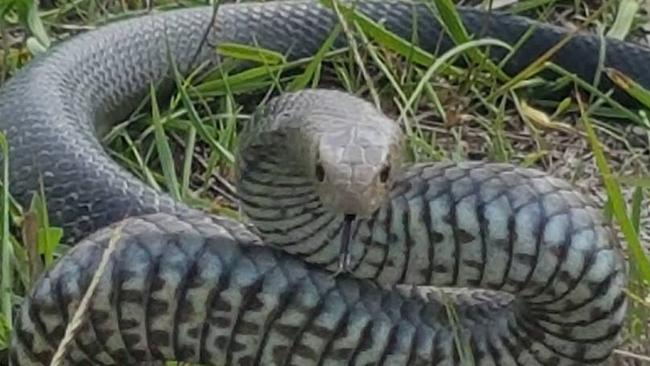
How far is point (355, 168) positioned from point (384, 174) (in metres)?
0.05

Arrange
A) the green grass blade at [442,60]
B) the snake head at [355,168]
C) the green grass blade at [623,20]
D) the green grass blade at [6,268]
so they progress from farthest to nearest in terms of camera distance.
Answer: the green grass blade at [623,20]
the green grass blade at [442,60]
the green grass blade at [6,268]
the snake head at [355,168]

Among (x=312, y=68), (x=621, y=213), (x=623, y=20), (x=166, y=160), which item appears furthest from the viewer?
(x=623, y=20)

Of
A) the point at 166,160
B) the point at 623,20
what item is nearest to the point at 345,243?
the point at 166,160

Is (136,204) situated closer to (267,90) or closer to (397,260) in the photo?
(267,90)

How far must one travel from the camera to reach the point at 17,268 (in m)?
3.06

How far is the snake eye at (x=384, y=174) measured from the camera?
2.21m

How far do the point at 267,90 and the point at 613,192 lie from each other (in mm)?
1683

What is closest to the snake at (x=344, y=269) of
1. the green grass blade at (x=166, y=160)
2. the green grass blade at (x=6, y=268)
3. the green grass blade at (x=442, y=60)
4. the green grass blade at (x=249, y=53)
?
the green grass blade at (x=6, y=268)

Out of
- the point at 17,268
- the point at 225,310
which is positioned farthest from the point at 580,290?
the point at 17,268

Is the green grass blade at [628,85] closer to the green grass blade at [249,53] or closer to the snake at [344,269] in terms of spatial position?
the snake at [344,269]

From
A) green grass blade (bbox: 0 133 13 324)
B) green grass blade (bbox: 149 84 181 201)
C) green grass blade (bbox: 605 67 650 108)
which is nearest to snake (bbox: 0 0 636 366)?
green grass blade (bbox: 0 133 13 324)

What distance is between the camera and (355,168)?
2193 millimetres

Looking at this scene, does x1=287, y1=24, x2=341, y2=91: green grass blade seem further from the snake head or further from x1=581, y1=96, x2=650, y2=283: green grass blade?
the snake head

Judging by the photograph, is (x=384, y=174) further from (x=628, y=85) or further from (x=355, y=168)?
(x=628, y=85)
